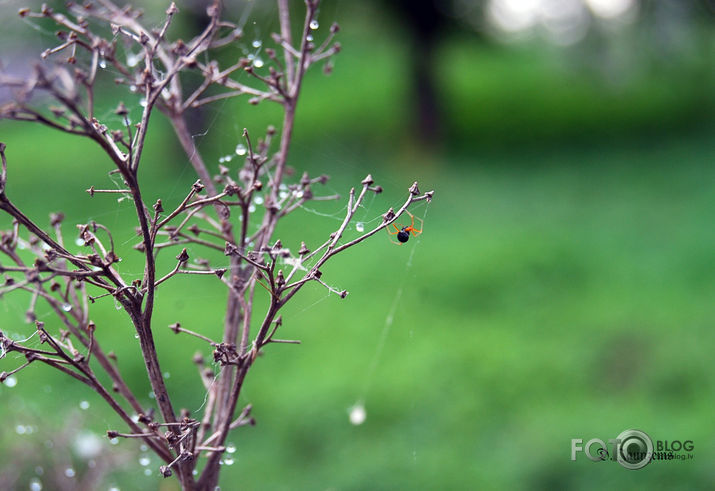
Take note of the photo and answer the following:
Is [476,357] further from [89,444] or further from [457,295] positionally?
[89,444]

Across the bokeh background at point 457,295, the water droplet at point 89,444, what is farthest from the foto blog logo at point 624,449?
the water droplet at point 89,444

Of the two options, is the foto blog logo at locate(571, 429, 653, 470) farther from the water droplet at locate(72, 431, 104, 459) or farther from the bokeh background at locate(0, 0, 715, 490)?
the water droplet at locate(72, 431, 104, 459)

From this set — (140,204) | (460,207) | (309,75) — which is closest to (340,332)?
(460,207)

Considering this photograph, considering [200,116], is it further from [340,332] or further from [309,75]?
[340,332]

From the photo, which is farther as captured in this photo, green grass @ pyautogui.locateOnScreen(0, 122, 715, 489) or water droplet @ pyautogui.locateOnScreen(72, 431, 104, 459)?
green grass @ pyautogui.locateOnScreen(0, 122, 715, 489)

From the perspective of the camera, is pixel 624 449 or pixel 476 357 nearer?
pixel 624 449

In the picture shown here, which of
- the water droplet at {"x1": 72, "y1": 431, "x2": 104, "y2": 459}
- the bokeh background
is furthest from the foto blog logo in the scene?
the water droplet at {"x1": 72, "y1": 431, "x2": 104, "y2": 459}

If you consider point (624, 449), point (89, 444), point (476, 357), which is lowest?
point (89, 444)

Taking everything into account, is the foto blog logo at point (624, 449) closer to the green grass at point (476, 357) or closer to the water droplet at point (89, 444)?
the green grass at point (476, 357)

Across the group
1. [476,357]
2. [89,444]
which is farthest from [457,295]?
[89,444]
